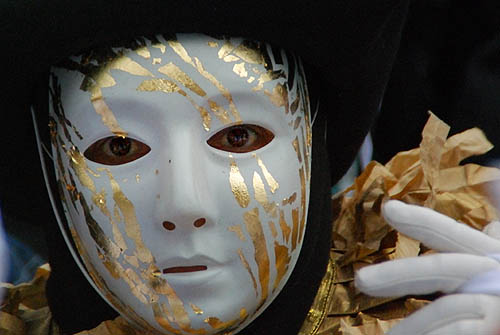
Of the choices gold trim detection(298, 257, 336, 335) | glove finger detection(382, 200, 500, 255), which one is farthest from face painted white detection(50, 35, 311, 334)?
glove finger detection(382, 200, 500, 255)

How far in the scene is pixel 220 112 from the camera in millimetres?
1304

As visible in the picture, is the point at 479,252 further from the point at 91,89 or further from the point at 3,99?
the point at 3,99

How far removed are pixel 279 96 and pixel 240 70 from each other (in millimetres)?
78

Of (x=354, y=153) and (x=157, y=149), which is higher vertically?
(x=354, y=153)

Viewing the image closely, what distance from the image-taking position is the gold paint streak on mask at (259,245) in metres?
1.30

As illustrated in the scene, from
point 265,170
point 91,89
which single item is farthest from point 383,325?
point 91,89

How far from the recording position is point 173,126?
128 centimetres

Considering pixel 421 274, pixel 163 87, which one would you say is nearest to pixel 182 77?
pixel 163 87

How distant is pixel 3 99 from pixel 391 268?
0.71m

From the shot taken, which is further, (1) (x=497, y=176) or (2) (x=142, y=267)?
(1) (x=497, y=176)

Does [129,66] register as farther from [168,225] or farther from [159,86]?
[168,225]

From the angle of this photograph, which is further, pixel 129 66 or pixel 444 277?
pixel 129 66

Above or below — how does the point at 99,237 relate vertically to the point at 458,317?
above

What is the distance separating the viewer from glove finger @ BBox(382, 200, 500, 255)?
3.61 ft
